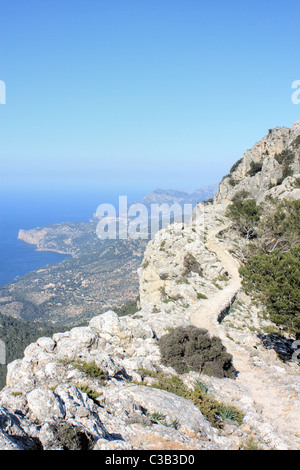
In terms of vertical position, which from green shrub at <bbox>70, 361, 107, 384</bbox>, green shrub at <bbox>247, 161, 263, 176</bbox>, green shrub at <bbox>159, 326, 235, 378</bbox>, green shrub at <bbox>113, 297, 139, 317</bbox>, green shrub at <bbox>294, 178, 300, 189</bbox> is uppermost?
green shrub at <bbox>247, 161, 263, 176</bbox>

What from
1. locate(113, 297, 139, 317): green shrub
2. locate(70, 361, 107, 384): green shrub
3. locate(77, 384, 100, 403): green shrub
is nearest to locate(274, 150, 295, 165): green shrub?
locate(113, 297, 139, 317): green shrub

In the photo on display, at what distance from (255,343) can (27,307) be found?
159 metres

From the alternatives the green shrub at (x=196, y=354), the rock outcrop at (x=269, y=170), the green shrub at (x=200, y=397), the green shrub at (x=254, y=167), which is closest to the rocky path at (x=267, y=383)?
the green shrub at (x=196, y=354)

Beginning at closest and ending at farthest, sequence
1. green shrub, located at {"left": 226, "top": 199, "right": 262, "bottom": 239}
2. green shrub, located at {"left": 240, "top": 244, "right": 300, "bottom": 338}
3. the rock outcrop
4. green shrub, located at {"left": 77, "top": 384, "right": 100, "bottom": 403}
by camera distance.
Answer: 1. green shrub, located at {"left": 77, "top": 384, "right": 100, "bottom": 403}
2. green shrub, located at {"left": 240, "top": 244, "right": 300, "bottom": 338}
3. green shrub, located at {"left": 226, "top": 199, "right": 262, "bottom": 239}
4. the rock outcrop

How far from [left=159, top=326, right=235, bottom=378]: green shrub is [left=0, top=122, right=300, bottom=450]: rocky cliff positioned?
46cm

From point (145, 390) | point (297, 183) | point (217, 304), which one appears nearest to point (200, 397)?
point (145, 390)

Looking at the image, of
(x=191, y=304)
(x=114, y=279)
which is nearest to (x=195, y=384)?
(x=191, y=304)

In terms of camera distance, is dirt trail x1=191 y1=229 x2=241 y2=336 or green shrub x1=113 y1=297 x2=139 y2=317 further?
green shrub x1=113 y1=297 x2=139 y2=317

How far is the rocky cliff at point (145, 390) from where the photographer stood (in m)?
7.66

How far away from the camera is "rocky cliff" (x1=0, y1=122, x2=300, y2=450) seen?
7664mm

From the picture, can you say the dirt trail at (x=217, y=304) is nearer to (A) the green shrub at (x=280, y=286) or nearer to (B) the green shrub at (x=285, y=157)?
(A) the green shrub at (x=280, y=286)

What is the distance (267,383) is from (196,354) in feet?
12.1

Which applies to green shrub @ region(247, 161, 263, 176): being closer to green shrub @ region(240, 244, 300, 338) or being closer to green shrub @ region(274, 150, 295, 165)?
green shrub @ region(274, 150, 295, 165)

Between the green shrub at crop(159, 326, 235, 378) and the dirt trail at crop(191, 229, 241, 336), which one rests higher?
the green shrub at crop(159, 326, 235, 378)
